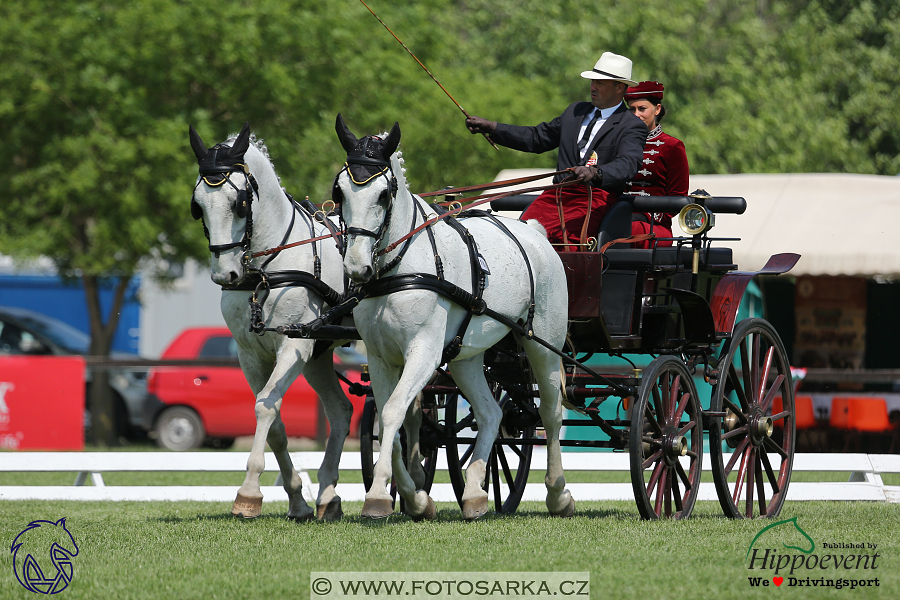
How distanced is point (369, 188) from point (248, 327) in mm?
1496

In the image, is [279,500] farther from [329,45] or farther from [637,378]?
[329,45]

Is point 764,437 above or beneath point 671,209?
beneath

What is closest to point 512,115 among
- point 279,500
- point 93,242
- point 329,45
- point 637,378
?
point 329,45

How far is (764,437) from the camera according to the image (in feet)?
26.1

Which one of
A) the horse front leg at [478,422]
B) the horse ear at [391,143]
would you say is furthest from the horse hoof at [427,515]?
the horse ear at [391,143]

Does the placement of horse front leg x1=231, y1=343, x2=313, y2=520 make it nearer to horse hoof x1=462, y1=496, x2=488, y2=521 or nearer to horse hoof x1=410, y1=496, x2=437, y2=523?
horse hoof x1=410, y1=496, x2=437, y2=523

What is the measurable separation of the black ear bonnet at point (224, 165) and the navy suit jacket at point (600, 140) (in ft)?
5.86

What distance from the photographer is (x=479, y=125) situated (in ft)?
25.7

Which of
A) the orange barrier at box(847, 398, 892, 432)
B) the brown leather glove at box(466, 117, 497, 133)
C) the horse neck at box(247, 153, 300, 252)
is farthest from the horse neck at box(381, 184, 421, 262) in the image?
the orange barrier at box(847, 398, 892, 432)

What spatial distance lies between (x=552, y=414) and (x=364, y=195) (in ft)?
7.17

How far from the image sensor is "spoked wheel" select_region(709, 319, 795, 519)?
7543 mm

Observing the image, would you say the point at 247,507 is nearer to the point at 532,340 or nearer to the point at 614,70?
the point at 532,340

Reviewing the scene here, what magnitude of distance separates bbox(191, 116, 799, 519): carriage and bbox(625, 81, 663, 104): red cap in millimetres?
1166

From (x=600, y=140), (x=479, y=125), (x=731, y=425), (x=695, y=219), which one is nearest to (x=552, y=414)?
(x=731, y=425)
